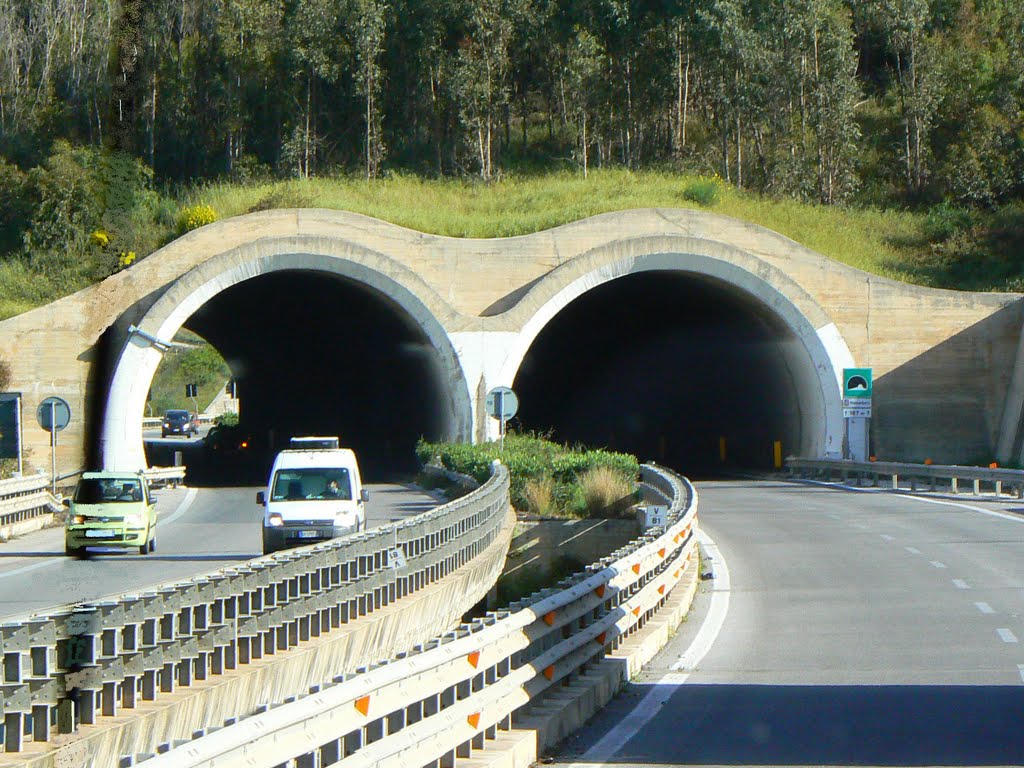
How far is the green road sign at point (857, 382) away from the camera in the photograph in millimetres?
43594

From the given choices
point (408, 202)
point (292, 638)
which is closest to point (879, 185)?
point (408, 202)

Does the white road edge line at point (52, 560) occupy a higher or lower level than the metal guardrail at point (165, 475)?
lower

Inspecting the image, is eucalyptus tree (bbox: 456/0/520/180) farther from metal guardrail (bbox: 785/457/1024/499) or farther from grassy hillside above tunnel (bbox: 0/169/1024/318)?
metal guardrail (bbox: 785/457/1024/499)

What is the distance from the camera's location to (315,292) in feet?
170

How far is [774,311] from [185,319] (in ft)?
60.5

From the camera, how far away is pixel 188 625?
35.8ft

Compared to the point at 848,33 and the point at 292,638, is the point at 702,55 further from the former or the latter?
the point at 292,638

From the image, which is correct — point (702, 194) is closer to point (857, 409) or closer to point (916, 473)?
point (857, 409)

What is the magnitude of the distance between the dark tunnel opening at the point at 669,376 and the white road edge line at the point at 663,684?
29.8 metres

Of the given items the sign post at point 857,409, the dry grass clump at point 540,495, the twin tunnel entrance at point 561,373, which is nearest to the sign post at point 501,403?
the dry grass clump at point 540,495

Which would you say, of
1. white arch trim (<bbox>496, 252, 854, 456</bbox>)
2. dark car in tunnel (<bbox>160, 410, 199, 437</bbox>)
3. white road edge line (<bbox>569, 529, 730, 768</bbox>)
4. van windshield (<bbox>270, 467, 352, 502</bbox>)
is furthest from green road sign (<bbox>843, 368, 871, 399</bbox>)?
dark car in tunnel (<bbox>160, 410, 199, 437</bbox>)

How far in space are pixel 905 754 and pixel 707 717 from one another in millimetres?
1718

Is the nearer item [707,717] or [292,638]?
[707,717]

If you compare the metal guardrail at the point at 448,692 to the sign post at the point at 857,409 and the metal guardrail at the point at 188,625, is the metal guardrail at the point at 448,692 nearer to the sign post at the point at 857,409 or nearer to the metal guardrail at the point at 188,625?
the metal guardrail at the point at 188,625
